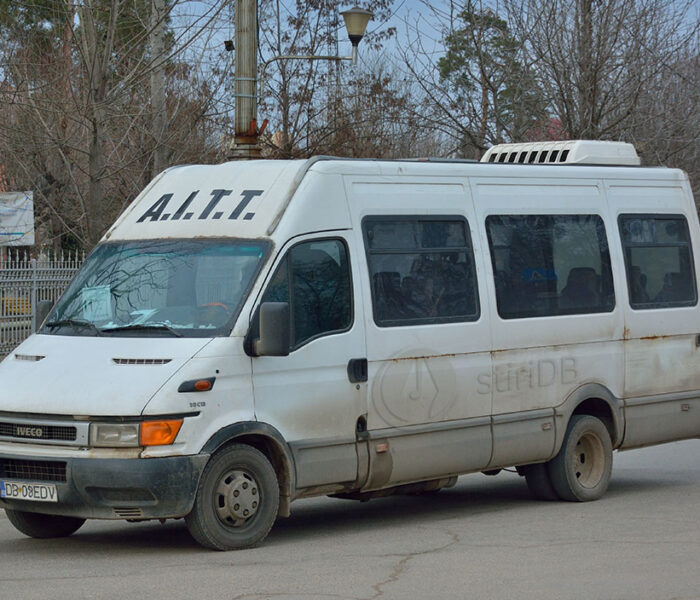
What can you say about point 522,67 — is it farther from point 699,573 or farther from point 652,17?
point 699,573

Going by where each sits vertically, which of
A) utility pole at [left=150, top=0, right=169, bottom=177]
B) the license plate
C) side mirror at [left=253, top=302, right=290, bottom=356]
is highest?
utility pole at [left=150, top=0, right=169, bottom=177]

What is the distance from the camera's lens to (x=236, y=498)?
8.40 metres

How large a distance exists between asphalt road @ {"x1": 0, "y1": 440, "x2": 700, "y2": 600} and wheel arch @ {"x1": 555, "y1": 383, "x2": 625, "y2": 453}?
565 millimetres

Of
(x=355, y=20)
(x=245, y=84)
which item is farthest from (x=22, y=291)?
(x=245, y=84)

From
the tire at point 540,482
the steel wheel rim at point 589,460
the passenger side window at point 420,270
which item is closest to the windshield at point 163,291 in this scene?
the passenger side window at point 420,270

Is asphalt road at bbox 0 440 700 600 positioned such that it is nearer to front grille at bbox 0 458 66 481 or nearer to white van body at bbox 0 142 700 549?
white van body at bbox 0 142 700 549

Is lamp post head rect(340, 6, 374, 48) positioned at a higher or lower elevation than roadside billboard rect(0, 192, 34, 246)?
higher

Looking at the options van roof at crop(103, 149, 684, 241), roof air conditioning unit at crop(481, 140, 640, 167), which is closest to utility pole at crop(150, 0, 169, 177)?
roof air conditioning unit at crop(481, 140, 640, 167)

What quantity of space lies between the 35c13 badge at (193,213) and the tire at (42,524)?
2125 mm

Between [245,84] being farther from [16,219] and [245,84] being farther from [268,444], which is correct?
[16,219]

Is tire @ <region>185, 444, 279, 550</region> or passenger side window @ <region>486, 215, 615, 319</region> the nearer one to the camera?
tire @ <region>185, 444, 279, 550</region>

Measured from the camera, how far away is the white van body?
8.13 metres

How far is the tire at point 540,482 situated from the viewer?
35.7 ft

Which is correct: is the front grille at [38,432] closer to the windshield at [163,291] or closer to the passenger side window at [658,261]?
the windshield at [163,291]
